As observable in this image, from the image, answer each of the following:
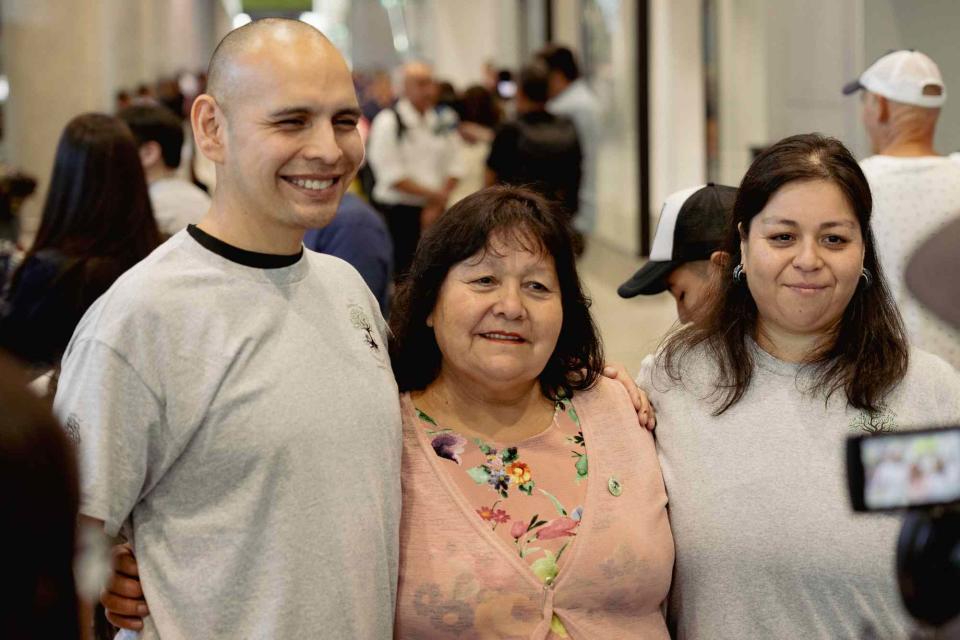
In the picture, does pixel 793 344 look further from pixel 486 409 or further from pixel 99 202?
pixel 99 202

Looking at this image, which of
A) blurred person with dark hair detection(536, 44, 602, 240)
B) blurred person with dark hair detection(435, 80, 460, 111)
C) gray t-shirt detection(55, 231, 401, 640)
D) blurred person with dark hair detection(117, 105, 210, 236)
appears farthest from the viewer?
blurred person with dark hair detection(435, 80, 460, 111)

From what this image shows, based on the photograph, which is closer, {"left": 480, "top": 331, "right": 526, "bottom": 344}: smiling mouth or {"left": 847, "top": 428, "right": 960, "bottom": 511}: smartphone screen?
{"left": 847, "top": 428, "right": 960, "bottom": 511}: smartphone screen

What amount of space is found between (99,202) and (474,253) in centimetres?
186

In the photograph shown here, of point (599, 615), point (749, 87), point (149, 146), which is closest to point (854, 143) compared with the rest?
point (749, 87)

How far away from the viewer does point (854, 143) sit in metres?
6.21

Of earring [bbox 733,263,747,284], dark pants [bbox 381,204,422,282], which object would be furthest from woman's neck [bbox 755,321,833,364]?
dark pants [bbox 381,204,422,282]

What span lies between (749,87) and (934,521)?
7379mm

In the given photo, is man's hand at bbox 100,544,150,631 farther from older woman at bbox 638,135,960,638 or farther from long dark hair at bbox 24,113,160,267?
long dark hair at bbox 24,113,160,267

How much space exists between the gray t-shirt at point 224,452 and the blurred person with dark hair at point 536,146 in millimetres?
6081

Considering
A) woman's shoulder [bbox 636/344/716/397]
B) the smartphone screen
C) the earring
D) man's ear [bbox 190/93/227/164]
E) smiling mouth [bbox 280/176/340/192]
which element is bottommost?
woman's shoulder [bbox 636/344/716/397]

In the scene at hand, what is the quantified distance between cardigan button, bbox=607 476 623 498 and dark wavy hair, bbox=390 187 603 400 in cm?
23

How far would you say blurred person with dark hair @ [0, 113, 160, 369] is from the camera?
12.1 feet

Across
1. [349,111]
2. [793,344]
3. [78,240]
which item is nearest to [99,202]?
[78,240]

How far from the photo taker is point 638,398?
248 centimetres
